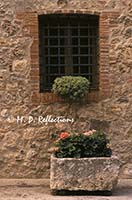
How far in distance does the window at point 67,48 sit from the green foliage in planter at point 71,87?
0.37 meters

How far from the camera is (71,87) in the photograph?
26.8ft

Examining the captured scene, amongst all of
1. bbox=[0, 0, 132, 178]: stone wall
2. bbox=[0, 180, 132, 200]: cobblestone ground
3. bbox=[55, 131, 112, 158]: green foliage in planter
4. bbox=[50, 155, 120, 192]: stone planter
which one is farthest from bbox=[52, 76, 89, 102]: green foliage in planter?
bbox=[0, 180, 132, 200]: cobblestone ground

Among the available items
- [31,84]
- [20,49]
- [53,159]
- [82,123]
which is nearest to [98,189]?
[53,159]

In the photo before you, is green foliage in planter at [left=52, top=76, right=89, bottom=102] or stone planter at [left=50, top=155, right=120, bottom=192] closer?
stone planter at [left=50, top=155, right=120, bottom=192]

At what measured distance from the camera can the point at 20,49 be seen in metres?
8.38

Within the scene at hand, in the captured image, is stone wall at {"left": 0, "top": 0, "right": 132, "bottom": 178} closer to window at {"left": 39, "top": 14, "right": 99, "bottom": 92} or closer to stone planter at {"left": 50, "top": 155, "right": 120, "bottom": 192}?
window at {"left": 39, "top": 14, "right": 99, "bottom": 92}

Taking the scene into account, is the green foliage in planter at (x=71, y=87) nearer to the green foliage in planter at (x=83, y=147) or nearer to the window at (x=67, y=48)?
the window at (x=67, y=48)

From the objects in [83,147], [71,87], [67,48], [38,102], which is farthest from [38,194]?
[67,48]

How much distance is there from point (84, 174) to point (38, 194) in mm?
730

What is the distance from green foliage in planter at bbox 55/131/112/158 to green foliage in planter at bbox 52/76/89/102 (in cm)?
85

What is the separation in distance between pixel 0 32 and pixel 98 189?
3.02 m

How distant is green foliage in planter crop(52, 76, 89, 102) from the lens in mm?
8180

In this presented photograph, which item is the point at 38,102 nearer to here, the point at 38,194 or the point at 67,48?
the point at 67,48

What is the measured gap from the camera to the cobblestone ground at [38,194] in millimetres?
7215
